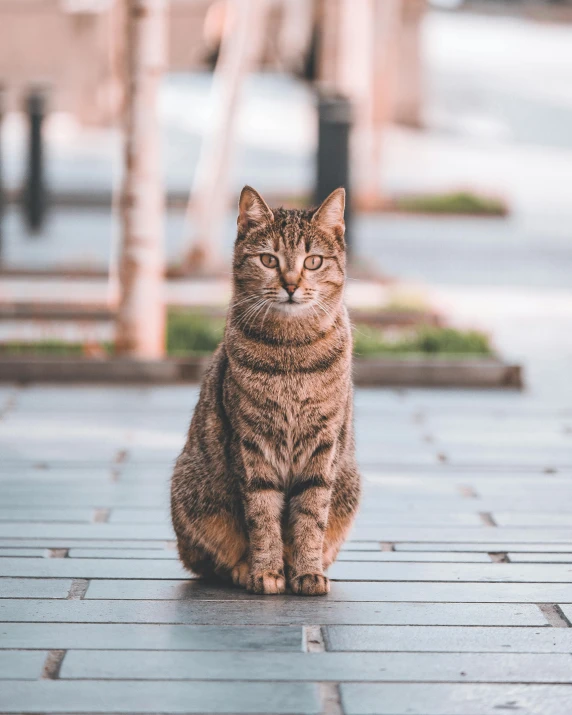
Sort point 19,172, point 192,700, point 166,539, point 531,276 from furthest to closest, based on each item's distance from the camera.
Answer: point 19,172 → point 531,276 → point 166,539 → point 192,700

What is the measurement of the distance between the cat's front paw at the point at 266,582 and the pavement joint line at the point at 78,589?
482mm

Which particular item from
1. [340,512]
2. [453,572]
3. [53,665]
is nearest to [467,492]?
[453,572]

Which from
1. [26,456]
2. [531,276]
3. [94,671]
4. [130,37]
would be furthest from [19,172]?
[94,671]

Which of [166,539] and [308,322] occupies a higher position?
[308,322]

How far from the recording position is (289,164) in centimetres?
2012

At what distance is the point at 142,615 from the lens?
3.37 m

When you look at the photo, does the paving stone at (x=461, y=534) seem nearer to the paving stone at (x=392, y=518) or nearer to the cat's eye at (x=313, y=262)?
the paving stone at (x=392, y=518)

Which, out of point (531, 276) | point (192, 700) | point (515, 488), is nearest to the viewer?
point (192, 700)

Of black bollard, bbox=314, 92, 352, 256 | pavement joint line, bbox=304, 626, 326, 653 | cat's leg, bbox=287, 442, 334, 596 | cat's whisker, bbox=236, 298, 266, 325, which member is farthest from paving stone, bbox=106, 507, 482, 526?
black bollard, bbox=314, 92, 352, 256

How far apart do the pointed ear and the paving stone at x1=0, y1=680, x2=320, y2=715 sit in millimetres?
1373

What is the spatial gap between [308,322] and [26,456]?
2024mm

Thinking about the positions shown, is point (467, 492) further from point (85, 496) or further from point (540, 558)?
point (85, 496)

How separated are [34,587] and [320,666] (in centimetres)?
99

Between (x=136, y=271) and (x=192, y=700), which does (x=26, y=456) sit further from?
(x=192, y=700)
